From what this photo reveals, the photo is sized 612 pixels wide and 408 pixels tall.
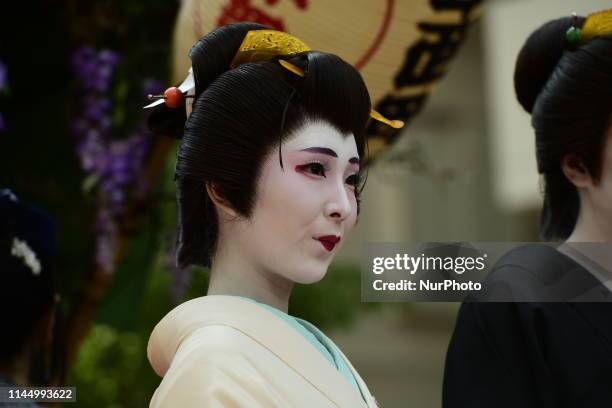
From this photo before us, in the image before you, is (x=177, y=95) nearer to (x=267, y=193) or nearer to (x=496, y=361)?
(x=267, y=193)

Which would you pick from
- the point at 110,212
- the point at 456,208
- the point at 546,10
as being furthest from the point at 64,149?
the point at 456,208

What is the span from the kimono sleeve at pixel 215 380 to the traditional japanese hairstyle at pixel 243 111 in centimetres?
28

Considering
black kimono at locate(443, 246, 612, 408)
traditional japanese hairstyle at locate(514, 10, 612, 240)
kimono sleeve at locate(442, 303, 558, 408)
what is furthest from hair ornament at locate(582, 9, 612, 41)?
kimono sleeve at locate(442, 303, 558, 408)

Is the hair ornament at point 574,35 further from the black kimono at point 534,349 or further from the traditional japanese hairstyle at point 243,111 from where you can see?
the traditional japanese hairstyle at point 243,111

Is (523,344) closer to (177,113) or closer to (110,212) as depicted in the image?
(177,113)

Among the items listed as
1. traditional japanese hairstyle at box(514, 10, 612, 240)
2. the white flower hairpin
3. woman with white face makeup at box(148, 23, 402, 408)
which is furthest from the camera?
traditional japanese hairstyle at box(514, 10, 612, 240)

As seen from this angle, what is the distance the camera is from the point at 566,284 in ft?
7.18

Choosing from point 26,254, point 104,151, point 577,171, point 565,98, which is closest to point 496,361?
point 577,171

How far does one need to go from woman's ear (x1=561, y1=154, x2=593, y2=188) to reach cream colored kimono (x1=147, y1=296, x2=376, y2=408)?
74cm

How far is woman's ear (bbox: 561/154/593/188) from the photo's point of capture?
217cm

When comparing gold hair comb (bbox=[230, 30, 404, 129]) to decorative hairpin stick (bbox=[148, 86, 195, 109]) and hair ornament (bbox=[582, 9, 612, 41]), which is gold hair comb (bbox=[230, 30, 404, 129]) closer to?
decorative hairpin stick (bbox=[148, 86, 195, 109])

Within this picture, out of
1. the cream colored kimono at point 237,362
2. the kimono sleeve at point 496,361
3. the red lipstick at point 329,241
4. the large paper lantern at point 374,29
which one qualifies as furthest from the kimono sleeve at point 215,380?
the large paper lantern at point 374,29

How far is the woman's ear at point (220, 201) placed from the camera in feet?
5.98

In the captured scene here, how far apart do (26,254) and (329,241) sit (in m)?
0.65
